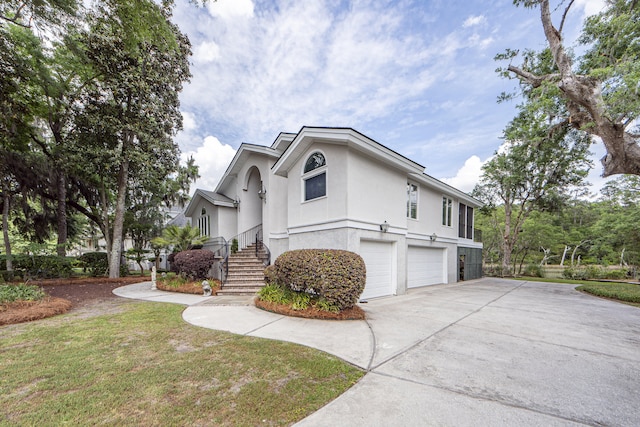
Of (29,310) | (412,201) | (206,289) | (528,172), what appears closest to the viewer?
(29,310)

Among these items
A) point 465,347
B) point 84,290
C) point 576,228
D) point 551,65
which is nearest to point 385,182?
point 465,347

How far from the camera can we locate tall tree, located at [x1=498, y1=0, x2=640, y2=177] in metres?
8.10

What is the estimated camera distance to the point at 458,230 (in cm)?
1517

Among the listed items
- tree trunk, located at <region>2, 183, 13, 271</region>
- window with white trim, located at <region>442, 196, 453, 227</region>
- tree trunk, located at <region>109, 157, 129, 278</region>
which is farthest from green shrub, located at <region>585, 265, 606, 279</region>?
tree trunk, located at <region>2, 183, 13, 271</region>

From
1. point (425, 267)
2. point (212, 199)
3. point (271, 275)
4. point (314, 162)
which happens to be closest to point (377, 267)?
point (271, 275)

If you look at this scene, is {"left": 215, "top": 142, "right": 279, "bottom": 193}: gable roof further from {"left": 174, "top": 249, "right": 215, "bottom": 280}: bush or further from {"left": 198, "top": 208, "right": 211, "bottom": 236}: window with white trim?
{"left": 174, "top": 249, "right": 215, "bottom": 280}: bush

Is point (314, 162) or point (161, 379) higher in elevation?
Answer: point (314, 162)

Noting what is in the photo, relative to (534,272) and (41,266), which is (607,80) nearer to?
(534,272)

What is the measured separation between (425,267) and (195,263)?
10.8m

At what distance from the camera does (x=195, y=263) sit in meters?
10.3

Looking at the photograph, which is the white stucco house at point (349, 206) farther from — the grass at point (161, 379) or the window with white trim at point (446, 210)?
the grass at point (161, 379)

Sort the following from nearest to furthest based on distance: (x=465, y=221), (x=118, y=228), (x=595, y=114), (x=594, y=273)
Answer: (x=595, y=114), (x=118, y=228), (x=465, y=221), (x=594, y=273)

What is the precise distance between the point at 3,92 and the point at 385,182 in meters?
16.5

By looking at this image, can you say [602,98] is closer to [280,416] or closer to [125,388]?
[280,416]
